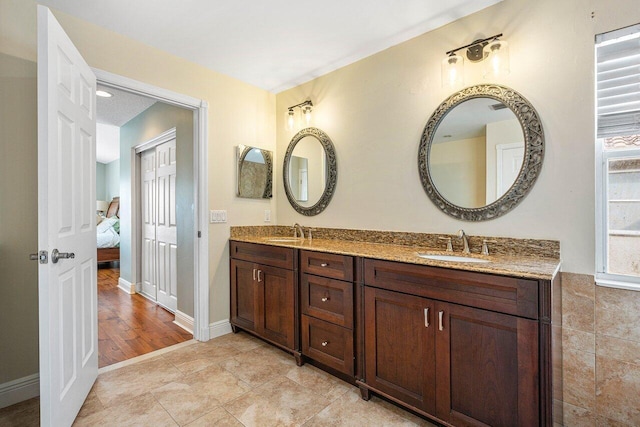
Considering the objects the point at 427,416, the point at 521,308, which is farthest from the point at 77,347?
the point at 521,308

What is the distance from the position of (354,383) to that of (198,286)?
5.15 feet

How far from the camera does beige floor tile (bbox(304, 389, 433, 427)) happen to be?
166 centimetres

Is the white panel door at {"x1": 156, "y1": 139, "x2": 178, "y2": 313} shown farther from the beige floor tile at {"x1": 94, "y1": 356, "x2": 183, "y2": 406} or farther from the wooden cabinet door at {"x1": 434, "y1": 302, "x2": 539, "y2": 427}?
the wooden cabinet door at {"x1": 434, "y1": 302, "x2": 539, "y2": 427}

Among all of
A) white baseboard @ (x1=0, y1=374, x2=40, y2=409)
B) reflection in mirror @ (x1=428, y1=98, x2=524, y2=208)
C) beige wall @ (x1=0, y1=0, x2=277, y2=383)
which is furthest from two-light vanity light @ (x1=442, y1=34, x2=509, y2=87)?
white baseboard @ (x1=0, y1=374, x2=40, y2=409)

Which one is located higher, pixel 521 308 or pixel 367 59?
pixel 367 59

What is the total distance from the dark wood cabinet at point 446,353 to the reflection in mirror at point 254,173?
5.43 ft

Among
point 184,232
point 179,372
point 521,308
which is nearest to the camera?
point 521,308

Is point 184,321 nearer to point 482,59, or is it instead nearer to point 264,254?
point 264,254

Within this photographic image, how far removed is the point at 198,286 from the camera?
9.01ft

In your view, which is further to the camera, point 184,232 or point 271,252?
point 184,232

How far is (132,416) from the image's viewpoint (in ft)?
5.60

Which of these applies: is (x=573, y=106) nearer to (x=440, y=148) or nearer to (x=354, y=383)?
(x=440, y=148)

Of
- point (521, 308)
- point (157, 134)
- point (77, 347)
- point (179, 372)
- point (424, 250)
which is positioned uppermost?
point (157, 134)

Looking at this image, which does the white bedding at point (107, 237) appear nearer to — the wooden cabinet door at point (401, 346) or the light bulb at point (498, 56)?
the wooden cabinet door at point (401, 346)
